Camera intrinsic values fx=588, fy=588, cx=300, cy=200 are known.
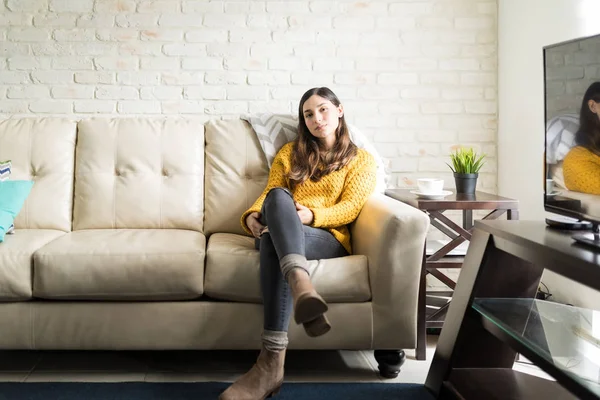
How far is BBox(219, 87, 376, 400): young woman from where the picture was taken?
67.1 inches

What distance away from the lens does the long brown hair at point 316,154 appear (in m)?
2.23

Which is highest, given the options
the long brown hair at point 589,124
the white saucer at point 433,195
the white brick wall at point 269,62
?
the white brick wall at point 269,62

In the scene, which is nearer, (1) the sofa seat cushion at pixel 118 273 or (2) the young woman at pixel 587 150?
(2) the young woman at pixel 587 150

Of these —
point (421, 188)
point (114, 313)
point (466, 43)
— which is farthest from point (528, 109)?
point (114, 313)

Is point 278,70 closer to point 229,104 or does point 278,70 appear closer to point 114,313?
point 229,104

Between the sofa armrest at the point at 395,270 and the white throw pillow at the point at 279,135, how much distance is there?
0.56 meters

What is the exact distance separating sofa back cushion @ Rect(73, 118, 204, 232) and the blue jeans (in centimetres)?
64

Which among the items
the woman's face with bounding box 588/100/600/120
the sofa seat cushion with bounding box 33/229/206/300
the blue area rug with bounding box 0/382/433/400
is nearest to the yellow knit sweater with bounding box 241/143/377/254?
the sofa seat cushion with bounding box 33/229/206/300

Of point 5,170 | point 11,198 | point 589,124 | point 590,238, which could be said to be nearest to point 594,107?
point 589,124

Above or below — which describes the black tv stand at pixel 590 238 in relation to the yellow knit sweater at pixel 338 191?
below

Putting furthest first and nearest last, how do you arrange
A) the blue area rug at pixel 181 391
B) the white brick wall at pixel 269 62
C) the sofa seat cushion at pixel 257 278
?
the white brick wall at pixel 269 62 < the sofa seat cushion at pixel 257 278 < the blue area rug at pixel 181 391

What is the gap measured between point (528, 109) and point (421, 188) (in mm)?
737

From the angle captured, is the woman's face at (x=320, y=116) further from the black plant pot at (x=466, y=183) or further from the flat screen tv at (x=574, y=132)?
the flat screen tv at (x=574, y=132)

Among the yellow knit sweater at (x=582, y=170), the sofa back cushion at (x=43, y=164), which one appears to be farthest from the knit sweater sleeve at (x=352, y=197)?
the sofa back cushion at (x=43, y=164)
